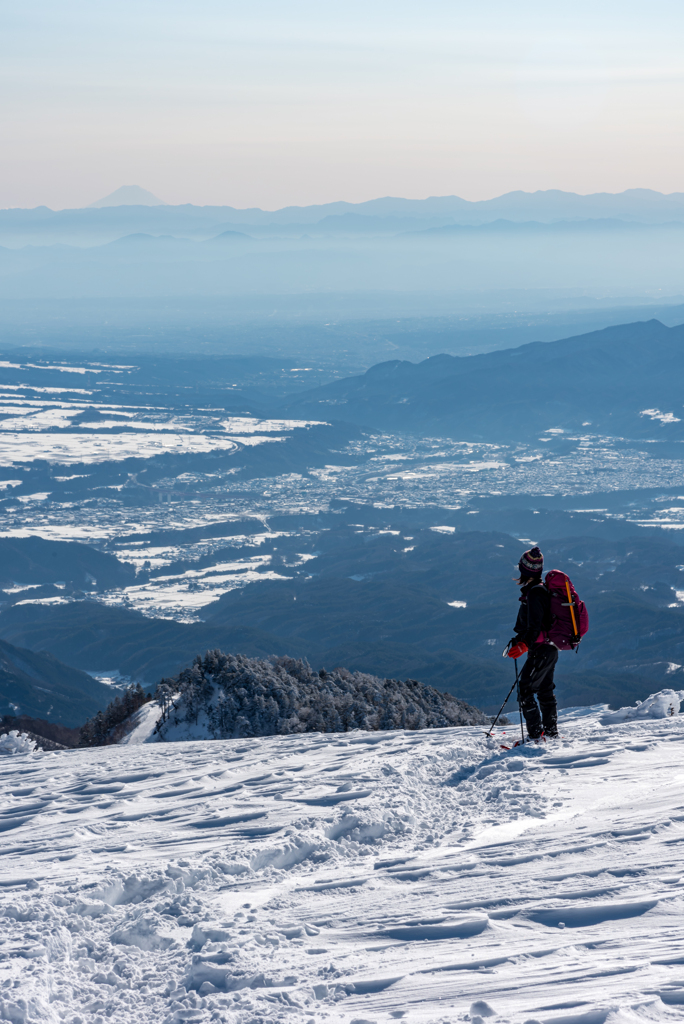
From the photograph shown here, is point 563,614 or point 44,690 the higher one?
point 563,614

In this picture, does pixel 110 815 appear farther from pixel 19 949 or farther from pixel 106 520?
pixel 106 520

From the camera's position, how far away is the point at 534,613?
9.49m

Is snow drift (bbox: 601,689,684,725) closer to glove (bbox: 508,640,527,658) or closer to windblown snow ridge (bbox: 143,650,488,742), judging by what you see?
glove (bbox: 508,640,527,658)

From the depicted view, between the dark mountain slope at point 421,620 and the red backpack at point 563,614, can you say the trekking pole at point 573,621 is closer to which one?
the red backpack at point 563,614

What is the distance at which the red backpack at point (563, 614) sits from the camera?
31.2 feet

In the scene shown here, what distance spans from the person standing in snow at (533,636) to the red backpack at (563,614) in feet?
0.22

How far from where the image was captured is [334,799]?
8805mm

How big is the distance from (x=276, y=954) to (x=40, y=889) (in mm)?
2447

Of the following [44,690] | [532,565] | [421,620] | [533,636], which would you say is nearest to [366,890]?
[533,636]

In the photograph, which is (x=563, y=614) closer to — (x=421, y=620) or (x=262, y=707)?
(x=262, y=707)

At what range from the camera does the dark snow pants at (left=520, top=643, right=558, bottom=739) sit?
965cm

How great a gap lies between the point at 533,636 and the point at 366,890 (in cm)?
386

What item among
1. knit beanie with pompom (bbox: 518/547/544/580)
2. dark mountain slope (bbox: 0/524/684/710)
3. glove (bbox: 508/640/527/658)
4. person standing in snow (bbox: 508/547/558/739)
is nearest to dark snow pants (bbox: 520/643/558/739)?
person standing in snow (bbox: 508/547/558/739)

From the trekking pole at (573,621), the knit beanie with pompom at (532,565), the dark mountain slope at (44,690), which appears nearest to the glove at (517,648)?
the trekking pole at (573,621)
